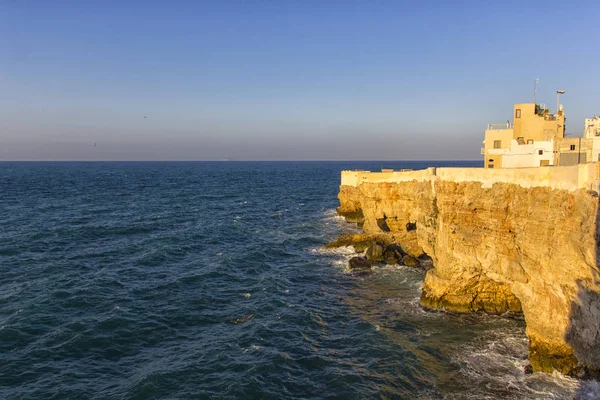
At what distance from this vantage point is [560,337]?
1881 centimetres

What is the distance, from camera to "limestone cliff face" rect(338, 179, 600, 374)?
16.8m

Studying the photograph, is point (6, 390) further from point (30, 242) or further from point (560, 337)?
point (30, 242)

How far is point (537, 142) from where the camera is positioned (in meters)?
33.2

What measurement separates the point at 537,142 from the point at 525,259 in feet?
53.0

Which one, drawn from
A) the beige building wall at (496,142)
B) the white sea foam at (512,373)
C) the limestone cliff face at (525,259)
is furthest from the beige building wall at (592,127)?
the white sea foam at (512,373)

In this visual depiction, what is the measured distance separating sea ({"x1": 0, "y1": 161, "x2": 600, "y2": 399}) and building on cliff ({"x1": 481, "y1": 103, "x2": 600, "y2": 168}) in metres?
12.2

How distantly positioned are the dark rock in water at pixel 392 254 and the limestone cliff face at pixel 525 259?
681 centimetres

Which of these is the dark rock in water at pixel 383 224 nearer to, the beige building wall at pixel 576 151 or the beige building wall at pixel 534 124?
the beige building wall at pixel 534 124

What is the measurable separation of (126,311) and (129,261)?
12784 mm

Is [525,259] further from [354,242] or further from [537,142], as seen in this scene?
[354,242]

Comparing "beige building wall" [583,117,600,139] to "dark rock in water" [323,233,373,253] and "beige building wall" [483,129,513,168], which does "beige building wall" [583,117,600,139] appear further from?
"dark rock in water" [323,233,373,253]

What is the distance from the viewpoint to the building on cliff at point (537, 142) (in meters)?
32.9

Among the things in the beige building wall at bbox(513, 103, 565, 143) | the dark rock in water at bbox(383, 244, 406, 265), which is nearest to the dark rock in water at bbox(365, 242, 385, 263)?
the dark rock in water at bbox(383, 244, 406, 265)

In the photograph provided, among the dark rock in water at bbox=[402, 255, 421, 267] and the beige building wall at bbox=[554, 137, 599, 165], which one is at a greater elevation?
the beige building wall at bbox=[554, 137, 599, 165]
